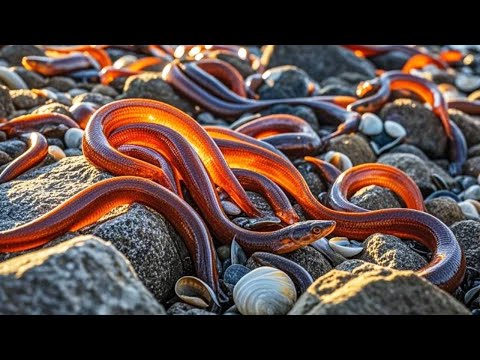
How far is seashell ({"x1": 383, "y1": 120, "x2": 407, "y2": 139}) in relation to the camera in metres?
8.33

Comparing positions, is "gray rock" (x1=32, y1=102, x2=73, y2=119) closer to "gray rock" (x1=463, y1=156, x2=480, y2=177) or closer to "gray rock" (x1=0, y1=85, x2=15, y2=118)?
"gray rock" (x1=0, y1=85, x2=15, y2=118)

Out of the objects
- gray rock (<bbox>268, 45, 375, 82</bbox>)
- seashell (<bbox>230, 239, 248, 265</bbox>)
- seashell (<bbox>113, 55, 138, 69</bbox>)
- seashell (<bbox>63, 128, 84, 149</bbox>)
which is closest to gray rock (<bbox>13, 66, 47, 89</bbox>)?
seashell (<bbox>113, 55, 138, 69</bbox>)

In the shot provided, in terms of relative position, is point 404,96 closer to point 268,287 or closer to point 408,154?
point 408,154

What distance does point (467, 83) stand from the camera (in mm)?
12703

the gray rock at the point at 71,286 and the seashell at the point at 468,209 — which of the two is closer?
the gray rock at the point at 71,286

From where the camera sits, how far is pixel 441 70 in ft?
45.5

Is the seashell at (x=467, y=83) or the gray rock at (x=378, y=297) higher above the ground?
the gray rock at (x=378, y=297)

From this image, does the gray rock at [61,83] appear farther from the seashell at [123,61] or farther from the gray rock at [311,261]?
the gray rock at [311,261]

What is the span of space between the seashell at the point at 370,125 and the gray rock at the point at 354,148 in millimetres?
508

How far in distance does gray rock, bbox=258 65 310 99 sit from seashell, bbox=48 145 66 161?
4240 millimetres

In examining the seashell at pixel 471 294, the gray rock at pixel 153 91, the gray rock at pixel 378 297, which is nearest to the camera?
the gray rock at pixel 378 297

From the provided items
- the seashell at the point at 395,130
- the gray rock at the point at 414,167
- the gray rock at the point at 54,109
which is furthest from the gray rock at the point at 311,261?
the seashell at the point at 395,130

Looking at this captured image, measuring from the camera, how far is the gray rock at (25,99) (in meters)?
7.70

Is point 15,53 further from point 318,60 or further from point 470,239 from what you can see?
point 470,239
